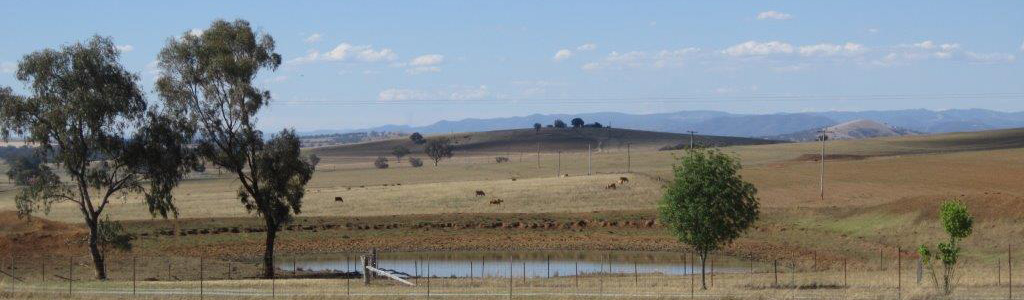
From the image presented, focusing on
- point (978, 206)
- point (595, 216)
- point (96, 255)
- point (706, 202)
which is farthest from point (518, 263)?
point (978, 206)

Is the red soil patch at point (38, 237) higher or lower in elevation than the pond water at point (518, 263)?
higher

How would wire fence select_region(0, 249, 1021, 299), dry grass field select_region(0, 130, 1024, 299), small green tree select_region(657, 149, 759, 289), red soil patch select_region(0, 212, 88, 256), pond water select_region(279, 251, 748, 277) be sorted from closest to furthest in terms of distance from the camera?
wire fence select_region(0, 249, 1021, 299)
small green tree select_region(657, 149, 759, 289)
pond water select_region(279, 251, 748, 277)
dry grass field select_region(0, 130, 1024, 299)
red soil patch select_region(0, 212, 88, 256)

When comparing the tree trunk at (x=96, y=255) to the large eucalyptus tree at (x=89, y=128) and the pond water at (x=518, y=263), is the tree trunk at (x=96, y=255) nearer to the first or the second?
the large eucalyptus tree at (x=89, y=128)

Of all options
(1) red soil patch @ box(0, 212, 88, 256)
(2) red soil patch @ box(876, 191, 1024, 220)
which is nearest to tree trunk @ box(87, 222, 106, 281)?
(1) red soil patch @ box(0, 212, 88, 256)

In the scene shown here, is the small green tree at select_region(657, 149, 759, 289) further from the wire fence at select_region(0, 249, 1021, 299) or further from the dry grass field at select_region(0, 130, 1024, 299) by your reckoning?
the dry grass field at select_region(0, 130, 1024, 299)

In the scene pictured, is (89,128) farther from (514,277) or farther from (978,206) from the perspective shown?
(978,206)

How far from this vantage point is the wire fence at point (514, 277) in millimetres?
45375

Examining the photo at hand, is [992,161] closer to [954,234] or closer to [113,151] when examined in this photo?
[954,234]

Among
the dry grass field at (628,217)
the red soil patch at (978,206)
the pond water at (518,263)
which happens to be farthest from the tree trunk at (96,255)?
the red soil patch at (978,206)

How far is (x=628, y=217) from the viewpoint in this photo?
298 ft

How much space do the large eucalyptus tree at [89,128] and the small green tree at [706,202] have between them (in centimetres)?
2781

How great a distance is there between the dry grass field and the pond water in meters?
2.55

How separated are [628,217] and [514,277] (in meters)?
35.6

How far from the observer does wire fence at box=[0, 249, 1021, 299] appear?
4538 cm
